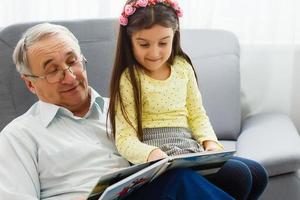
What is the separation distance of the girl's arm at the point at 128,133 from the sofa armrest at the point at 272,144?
49 centimetres

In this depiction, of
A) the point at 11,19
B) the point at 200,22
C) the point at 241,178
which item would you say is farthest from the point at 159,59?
the point at 11,19

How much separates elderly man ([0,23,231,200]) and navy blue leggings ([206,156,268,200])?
1.04ft

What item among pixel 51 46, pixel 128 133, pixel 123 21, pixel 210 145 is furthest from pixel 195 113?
pixel 51 46

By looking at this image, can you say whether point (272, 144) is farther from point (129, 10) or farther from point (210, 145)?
point (129, 10)

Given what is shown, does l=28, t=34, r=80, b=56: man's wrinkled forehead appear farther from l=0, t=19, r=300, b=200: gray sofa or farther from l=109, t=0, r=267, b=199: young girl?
l=0, t=19, r=300, b=200: gray sofa

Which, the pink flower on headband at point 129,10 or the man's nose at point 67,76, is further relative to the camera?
the man's nose at point 67,76

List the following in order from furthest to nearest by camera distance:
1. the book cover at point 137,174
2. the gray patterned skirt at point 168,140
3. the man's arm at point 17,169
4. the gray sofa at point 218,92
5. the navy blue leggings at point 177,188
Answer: the gray sofa at point 218,92, the gray patterned skirt at point 168,140, the man's arm at point 17,169, the navy blue leggings at point 177,188, the book cover at point 137,174

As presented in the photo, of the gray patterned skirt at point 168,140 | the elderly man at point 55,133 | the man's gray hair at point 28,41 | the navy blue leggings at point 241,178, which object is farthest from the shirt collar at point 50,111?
the navy blue leggings at point 241,178

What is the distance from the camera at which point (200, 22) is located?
92.7 inches

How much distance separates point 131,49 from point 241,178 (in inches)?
20.1

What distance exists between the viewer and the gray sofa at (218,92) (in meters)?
1.75

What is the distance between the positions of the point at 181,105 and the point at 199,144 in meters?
0.14

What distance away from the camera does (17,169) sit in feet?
4.57

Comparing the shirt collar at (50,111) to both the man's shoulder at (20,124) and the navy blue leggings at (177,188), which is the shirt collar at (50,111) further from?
the navy blue leggings at (177,188)
